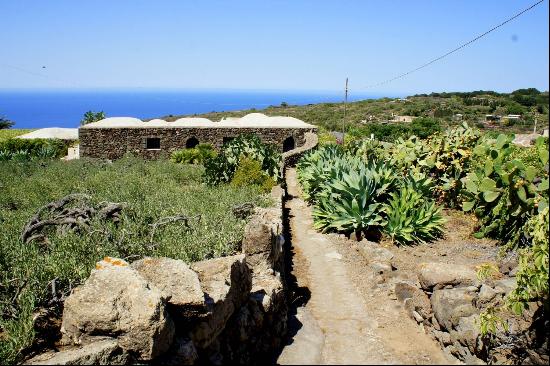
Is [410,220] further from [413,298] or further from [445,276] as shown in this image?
[413,298]

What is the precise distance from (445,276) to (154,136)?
2052cm

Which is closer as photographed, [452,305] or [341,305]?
[452,305]

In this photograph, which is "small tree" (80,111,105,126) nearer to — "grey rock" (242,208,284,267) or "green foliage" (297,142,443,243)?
"green foliage" (297,142,443,243)

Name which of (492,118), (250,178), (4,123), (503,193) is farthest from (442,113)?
(503,193)

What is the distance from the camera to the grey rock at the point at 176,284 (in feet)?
10.9

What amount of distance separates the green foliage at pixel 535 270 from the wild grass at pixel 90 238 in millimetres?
3339

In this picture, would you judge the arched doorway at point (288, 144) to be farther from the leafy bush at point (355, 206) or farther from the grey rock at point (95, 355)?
the grey rock at point (95, 355)

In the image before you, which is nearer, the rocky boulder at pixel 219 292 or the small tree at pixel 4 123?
the rocky boulder at pixel 219 292

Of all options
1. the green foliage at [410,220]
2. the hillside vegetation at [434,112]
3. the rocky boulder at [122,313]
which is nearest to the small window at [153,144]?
the green foliage at [410,220]

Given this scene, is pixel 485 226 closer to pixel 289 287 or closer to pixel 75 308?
pixel 289 287

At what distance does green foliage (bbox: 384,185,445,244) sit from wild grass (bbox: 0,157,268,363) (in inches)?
106

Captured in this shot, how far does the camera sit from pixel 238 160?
13.6m

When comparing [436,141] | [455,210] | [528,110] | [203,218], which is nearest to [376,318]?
[203,218]

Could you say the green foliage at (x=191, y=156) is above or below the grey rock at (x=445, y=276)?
above
